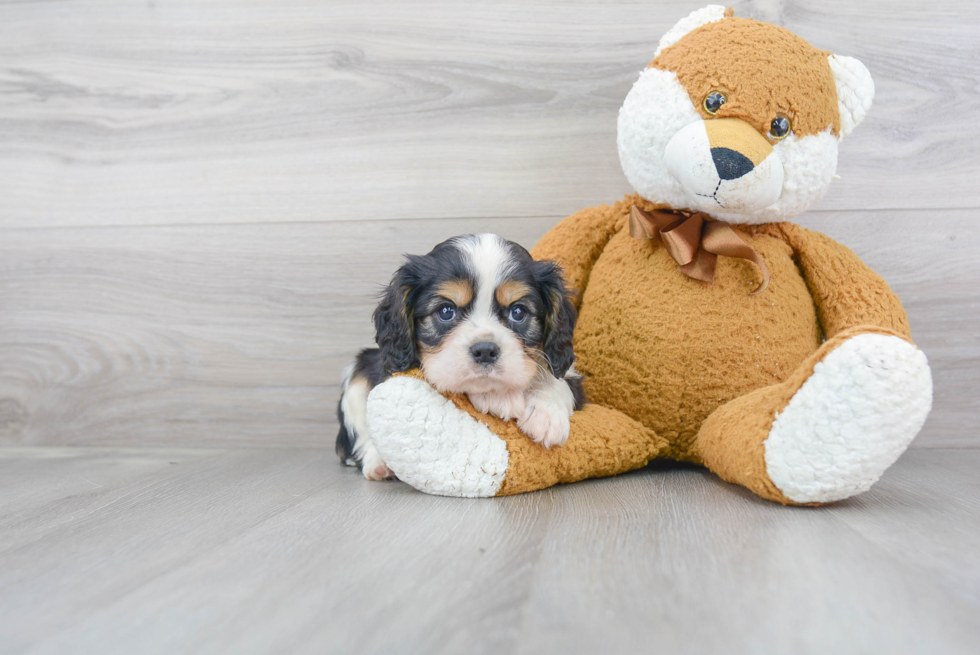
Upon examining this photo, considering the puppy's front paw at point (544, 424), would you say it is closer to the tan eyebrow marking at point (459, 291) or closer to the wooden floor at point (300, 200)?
the wooden floor at point (300, 200)

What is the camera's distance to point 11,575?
3.70 ft

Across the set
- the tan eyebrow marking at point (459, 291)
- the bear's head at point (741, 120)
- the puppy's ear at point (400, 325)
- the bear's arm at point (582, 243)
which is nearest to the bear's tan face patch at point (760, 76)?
the bear's head at point (741, 120)

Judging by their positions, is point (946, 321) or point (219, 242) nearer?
point (946, 321)

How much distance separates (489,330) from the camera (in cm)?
154

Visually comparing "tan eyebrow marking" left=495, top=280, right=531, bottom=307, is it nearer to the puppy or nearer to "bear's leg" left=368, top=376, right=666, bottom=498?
the puppy

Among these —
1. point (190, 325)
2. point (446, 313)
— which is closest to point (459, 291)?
point (446, 313)

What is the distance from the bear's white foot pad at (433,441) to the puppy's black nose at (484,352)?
0.40ft

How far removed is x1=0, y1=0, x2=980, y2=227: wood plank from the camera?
7.06ft

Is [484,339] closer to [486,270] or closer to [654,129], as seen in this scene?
[486,270]

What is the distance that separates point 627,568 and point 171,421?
187 cm

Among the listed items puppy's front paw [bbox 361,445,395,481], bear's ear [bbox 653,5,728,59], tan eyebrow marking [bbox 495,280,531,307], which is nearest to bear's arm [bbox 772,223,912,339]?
bear's ear [bbox 653,5,728,59]

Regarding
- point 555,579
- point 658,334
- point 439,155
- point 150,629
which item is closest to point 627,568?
point 555,579

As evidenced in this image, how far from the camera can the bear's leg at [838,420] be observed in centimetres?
124

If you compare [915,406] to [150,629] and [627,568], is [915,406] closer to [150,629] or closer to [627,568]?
[627,568]
